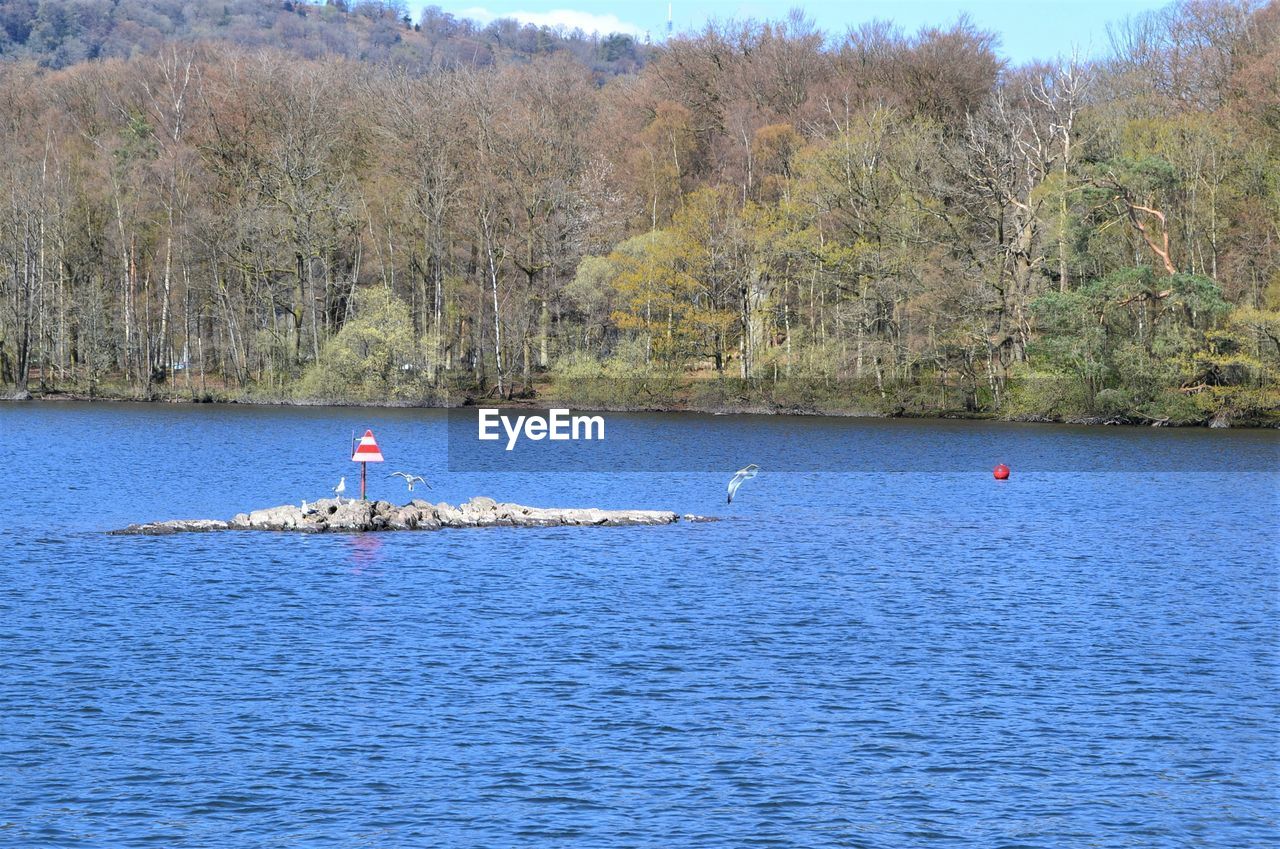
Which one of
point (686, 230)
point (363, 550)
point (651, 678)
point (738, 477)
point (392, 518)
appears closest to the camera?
point (651, 678)

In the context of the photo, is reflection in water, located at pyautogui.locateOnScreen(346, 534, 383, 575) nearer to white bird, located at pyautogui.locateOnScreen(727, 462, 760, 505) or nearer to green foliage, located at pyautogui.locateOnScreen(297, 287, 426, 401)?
white bird, located at pyautogui.locateOnScreen(727, 462, 760, 505)

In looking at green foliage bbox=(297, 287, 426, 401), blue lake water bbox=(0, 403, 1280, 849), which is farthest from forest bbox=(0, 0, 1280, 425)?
blue lake water bbox=(0, 403, 1280, 849)

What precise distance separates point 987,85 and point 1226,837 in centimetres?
7456

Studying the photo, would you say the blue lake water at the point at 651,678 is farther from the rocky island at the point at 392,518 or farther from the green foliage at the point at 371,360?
the green foliage at the point at 371,360

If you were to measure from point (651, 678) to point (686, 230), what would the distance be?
60082mm

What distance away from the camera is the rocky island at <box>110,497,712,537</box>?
33.6m

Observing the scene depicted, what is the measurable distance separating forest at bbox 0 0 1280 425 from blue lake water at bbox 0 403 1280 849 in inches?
1069

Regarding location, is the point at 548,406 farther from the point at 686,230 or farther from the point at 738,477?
the point at 738,477

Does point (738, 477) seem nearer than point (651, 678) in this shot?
No

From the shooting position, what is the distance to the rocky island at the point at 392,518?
33625 millimetres

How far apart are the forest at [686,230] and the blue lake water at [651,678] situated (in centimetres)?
2715

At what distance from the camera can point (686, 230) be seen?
7900 cm

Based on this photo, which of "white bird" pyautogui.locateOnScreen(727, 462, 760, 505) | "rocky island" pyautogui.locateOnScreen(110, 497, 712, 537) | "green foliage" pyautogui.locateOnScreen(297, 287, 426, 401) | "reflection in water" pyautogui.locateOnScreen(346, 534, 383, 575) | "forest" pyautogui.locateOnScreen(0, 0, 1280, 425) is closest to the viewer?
"reflection in water" pyautogui.locateOnScreen(346, 534, 383, 575)

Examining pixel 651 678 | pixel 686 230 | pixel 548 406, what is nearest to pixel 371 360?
pixel 548 406
